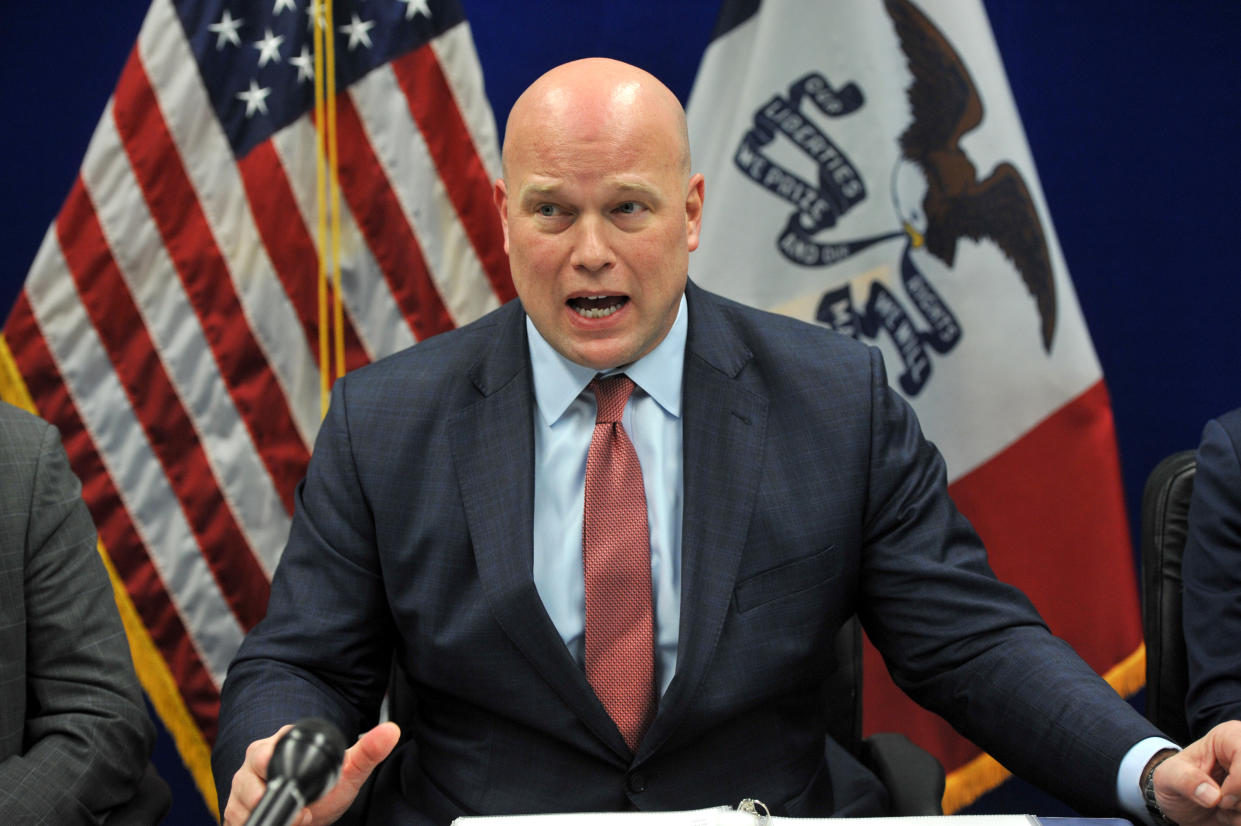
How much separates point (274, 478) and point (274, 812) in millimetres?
2007

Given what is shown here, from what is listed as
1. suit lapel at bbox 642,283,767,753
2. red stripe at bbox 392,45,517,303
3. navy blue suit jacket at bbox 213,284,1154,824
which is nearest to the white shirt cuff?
navy blue suit jacket at bbox 213,284,1154,824

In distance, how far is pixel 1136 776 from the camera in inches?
56.7

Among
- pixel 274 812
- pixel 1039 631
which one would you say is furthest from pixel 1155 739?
pixel 274 812

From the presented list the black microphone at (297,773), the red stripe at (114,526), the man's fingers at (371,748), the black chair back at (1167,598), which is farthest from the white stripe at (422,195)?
the black microphone at (297,773)

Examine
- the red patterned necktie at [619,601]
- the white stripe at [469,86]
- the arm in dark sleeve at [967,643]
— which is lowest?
the arm in dark sleeve at [967,643]

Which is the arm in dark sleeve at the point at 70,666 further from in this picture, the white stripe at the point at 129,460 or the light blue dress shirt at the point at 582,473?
the white stripe at the point at 129,460

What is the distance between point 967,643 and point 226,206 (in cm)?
188

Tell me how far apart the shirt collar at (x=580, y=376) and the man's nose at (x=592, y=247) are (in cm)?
20

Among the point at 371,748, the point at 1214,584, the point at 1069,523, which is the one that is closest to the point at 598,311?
the point at 371,748

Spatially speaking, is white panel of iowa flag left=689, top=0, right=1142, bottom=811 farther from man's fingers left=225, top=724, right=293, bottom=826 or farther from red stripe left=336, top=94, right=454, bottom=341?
man's fingers left=225, top=724, right=293, bottom=826

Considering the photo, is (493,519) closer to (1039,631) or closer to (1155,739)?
(1039,631)

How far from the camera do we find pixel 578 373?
1.78m

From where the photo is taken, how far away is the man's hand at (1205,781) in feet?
4.28

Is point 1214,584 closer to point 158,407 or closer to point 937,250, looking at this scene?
point 937,250
